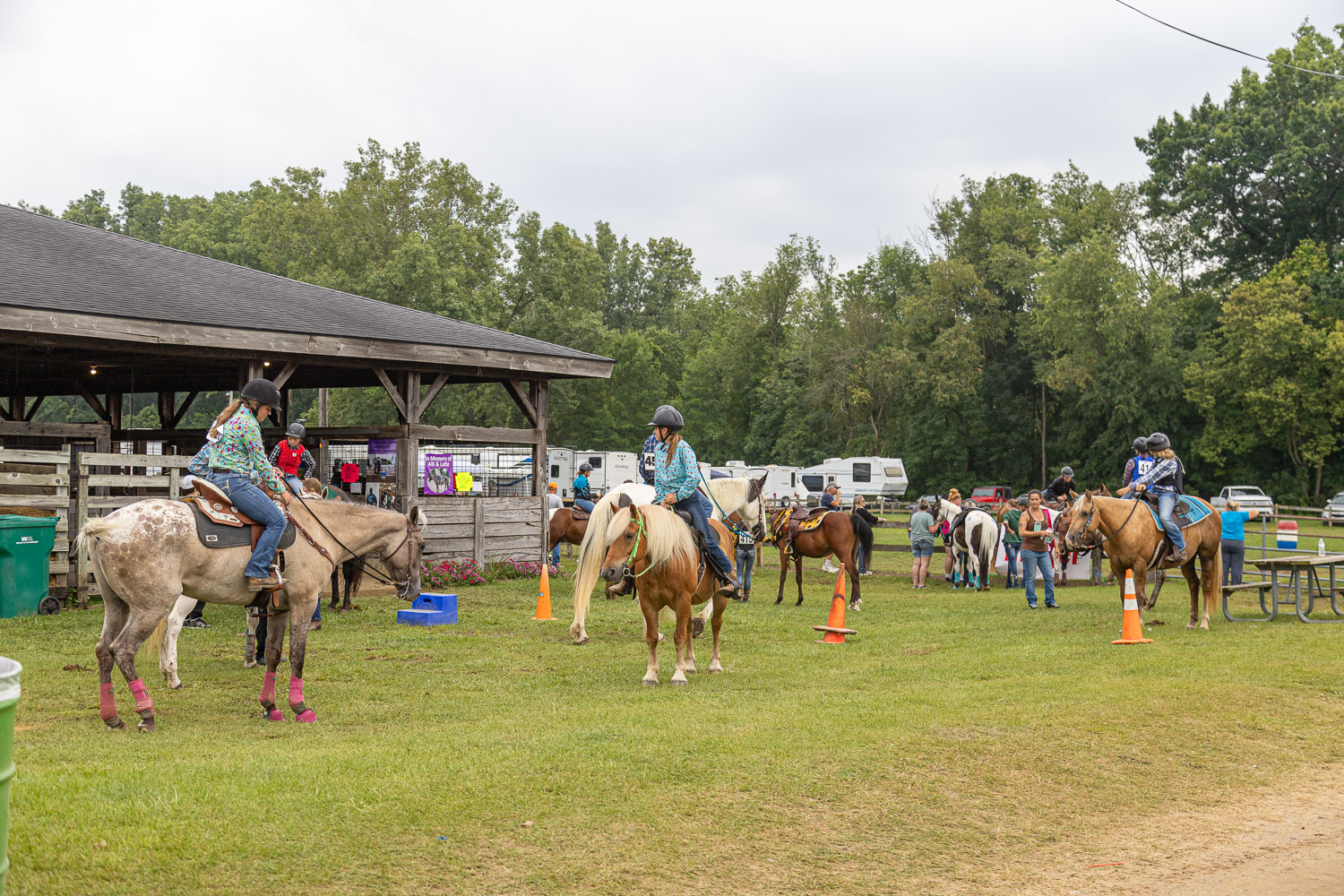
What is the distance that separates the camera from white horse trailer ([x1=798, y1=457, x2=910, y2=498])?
5141 centimetres

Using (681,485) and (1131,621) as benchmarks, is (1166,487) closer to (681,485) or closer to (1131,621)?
(1131,621)

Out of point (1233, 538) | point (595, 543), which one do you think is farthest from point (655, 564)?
point (1233, 538)

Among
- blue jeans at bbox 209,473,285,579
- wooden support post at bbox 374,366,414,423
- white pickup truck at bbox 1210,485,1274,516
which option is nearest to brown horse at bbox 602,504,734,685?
blue jeans at bbox 209,473,285,579

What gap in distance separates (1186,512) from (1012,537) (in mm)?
7220

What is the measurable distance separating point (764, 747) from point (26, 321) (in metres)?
11.4

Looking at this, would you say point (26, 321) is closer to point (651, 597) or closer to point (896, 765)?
point (651, 597)

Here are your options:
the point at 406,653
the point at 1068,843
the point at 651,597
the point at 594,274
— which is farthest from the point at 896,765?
the point at 594,274

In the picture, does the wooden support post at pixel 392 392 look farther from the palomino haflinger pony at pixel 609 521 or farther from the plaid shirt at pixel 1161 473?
the plaid shirt at pixel 1161 473

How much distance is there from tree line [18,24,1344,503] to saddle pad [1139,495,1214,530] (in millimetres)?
35417

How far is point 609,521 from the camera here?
9531 millimetres

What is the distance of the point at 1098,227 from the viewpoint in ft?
189

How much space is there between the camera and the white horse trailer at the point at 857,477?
51406mm

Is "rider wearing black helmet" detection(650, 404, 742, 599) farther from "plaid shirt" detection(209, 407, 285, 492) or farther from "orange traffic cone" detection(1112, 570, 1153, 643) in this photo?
"orange traffic cone" detection(1112, 570, 1153, 643)

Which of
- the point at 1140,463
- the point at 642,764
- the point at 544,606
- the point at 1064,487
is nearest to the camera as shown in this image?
the point at 642,764
